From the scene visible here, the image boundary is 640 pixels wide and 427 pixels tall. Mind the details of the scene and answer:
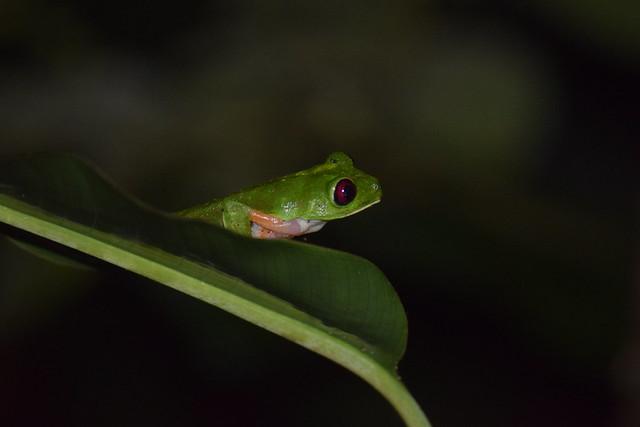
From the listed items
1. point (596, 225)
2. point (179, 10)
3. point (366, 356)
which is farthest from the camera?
point (179, 10)

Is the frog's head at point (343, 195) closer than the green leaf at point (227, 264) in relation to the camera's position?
No

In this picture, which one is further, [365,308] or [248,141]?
[248,141]

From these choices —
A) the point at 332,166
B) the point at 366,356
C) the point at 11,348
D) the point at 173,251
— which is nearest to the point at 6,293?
the point at 11,348

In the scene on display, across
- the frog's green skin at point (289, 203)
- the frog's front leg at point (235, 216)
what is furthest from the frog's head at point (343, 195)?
the frog's front leg at point (235, 216)

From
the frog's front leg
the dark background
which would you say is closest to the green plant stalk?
the frog's front leg

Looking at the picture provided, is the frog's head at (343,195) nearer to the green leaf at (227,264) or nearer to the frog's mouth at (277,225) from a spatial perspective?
the frog's mouth at (277,225)

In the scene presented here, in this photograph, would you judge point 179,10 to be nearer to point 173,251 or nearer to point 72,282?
point 72,282
